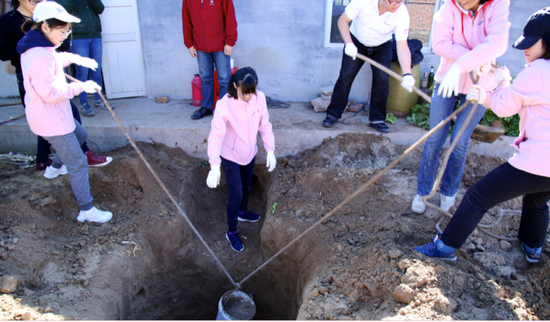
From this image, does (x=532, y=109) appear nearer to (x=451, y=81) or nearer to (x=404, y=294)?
(x=451, y=81)

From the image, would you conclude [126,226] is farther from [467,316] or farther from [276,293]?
[467,316]

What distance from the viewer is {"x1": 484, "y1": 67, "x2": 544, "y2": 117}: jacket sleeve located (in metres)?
2.12

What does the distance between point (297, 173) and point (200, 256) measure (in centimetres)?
148

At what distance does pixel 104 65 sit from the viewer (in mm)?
5488

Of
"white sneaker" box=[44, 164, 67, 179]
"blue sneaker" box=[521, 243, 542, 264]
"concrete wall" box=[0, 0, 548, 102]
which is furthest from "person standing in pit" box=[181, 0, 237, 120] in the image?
"blue sneaker" box=[521, 243, 542, 264]

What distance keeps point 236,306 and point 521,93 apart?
9.47 ft

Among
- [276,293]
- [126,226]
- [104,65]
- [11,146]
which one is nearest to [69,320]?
[126,226]

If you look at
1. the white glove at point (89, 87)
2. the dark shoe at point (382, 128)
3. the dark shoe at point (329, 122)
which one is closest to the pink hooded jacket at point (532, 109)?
the dark shoe at point (382, 128)

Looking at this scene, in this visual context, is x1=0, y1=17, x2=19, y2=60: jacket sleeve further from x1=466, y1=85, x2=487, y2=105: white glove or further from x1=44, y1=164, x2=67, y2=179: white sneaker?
x1=466, y1=85, x2=487, y2=105: white glove

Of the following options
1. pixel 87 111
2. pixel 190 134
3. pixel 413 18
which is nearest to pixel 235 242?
pixel 190 134

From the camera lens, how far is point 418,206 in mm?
3342

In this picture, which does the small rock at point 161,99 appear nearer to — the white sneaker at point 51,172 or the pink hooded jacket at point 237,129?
the white sneaker at point 51,172

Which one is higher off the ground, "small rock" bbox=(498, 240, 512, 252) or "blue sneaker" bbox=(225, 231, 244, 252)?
"small rock" bbox=(498, 240, 512, 252)

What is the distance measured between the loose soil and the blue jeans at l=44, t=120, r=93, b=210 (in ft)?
1.10
